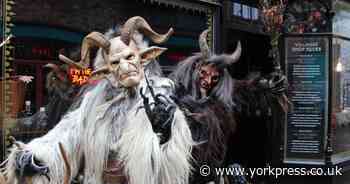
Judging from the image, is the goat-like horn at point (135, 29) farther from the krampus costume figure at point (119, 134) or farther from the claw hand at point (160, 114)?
the claw hand at point (160, 114)

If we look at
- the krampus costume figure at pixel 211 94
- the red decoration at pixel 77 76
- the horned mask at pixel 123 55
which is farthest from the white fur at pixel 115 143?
the red decoration at pixel 77 76

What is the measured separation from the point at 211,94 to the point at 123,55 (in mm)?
1216

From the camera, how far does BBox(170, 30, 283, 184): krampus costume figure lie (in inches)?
178

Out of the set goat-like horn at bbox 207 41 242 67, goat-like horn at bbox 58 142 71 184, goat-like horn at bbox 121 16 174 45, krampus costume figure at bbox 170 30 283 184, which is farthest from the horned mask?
goat-like horn at bbox 207 41 242 67

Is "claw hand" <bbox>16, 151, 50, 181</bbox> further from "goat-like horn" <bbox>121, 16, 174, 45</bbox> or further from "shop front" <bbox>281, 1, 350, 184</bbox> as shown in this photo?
"shop front" <bbox>281, 1, 350, 184</bbox>

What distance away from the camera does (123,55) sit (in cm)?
380

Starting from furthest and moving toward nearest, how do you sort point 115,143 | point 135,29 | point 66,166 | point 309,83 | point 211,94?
point 309,83 < point 211,94 < point 135,29 < point 115,143 < point 66,166

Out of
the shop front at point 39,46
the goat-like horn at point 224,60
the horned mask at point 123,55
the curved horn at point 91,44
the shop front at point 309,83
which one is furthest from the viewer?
the shop front at point 309,83

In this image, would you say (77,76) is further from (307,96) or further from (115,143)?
(307,96)

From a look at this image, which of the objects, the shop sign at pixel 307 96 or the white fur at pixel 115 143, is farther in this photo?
the shop sign at pixel 307 96

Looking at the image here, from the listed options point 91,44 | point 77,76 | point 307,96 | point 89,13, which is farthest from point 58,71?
point 307,96

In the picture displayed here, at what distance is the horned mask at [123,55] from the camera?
3.74 m

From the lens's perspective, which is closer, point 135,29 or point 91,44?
point 91,44

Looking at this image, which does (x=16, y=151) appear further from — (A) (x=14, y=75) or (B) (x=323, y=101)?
(B) (x=323, y=101)
